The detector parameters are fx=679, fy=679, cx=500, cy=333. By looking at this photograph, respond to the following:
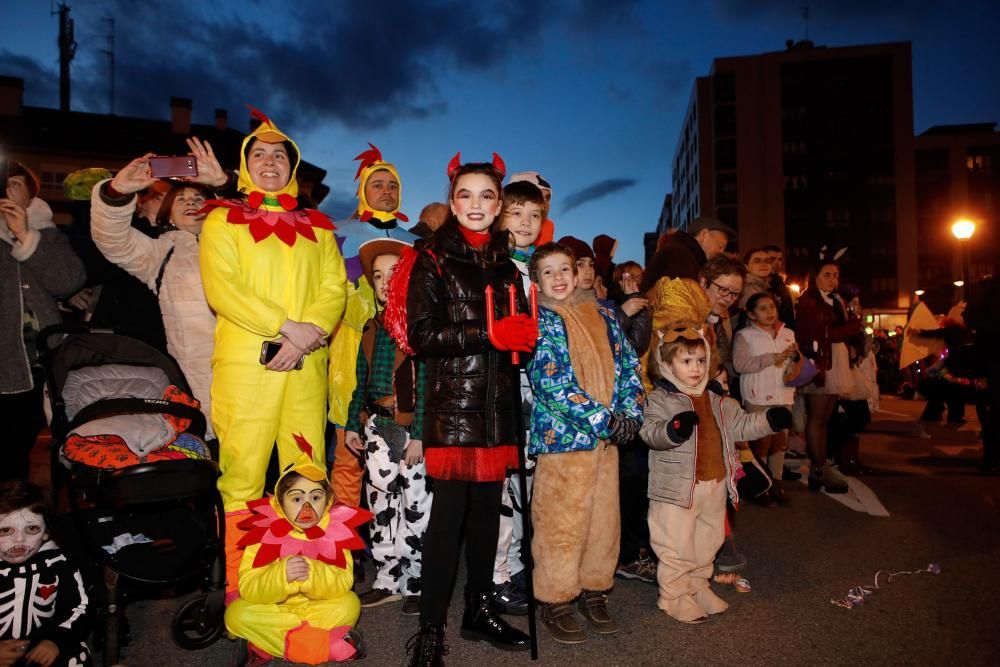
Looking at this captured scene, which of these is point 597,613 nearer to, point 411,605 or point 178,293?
point 411,605

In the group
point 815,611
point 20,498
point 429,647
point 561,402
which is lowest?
point 815,611

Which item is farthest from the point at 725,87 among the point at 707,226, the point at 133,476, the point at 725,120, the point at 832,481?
the point at 133,476

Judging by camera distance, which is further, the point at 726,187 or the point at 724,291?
the point at 726,187

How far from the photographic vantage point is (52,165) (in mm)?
33406

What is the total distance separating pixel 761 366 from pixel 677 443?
2543 millimetres

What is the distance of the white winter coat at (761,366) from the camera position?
564 centimetres

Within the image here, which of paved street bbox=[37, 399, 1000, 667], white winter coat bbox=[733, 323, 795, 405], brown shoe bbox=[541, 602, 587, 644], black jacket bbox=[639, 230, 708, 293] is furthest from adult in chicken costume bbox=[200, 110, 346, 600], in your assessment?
white winter coat bbox=[733, 323, 795, 405]

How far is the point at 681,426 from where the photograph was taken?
340 centimetres

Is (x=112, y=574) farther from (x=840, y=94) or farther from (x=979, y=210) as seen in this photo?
(x=979, y=210)

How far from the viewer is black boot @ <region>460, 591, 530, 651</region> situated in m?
3.12

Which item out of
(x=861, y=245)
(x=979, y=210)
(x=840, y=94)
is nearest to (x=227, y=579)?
(x=861, y=245)

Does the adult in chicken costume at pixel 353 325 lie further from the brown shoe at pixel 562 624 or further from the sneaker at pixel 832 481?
the sneaker at pixel 832 481

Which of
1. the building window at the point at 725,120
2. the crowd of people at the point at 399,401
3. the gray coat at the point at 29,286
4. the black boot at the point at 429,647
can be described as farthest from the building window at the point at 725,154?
the black boot at the point at 429,647

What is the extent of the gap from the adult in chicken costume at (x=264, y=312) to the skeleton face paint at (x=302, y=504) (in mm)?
252
